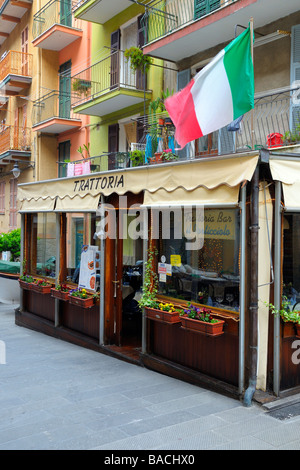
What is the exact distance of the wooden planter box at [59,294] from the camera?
905 cm

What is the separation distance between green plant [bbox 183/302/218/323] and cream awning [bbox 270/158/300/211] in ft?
5.33

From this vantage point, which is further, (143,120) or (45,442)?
(143,120)

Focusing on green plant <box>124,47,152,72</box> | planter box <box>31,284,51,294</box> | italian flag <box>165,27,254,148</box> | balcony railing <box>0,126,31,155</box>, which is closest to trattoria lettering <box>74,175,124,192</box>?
italian flag <box>165,27,254,148</box>

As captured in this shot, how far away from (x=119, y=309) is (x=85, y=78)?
12.1m

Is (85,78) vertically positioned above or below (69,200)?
above

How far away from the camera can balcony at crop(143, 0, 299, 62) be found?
33.7ft

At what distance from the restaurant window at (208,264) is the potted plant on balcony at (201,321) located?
23cm

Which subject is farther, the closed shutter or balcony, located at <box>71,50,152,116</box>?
balcony, located at <box>71,50,152,116</box>

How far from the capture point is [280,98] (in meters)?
10.3

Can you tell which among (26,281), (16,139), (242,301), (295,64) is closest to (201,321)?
(242,301)

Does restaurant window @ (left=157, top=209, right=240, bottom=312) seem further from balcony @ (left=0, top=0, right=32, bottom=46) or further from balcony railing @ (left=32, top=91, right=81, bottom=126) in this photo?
balcony @ (left=0, top=0, right=32, bottom=46)

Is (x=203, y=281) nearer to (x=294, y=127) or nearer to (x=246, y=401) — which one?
(x=246, y=401)

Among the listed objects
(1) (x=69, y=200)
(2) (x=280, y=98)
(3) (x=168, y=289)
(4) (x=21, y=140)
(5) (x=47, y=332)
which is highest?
(4) (x=21, y=140)

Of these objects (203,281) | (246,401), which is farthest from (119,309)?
(246,401)
